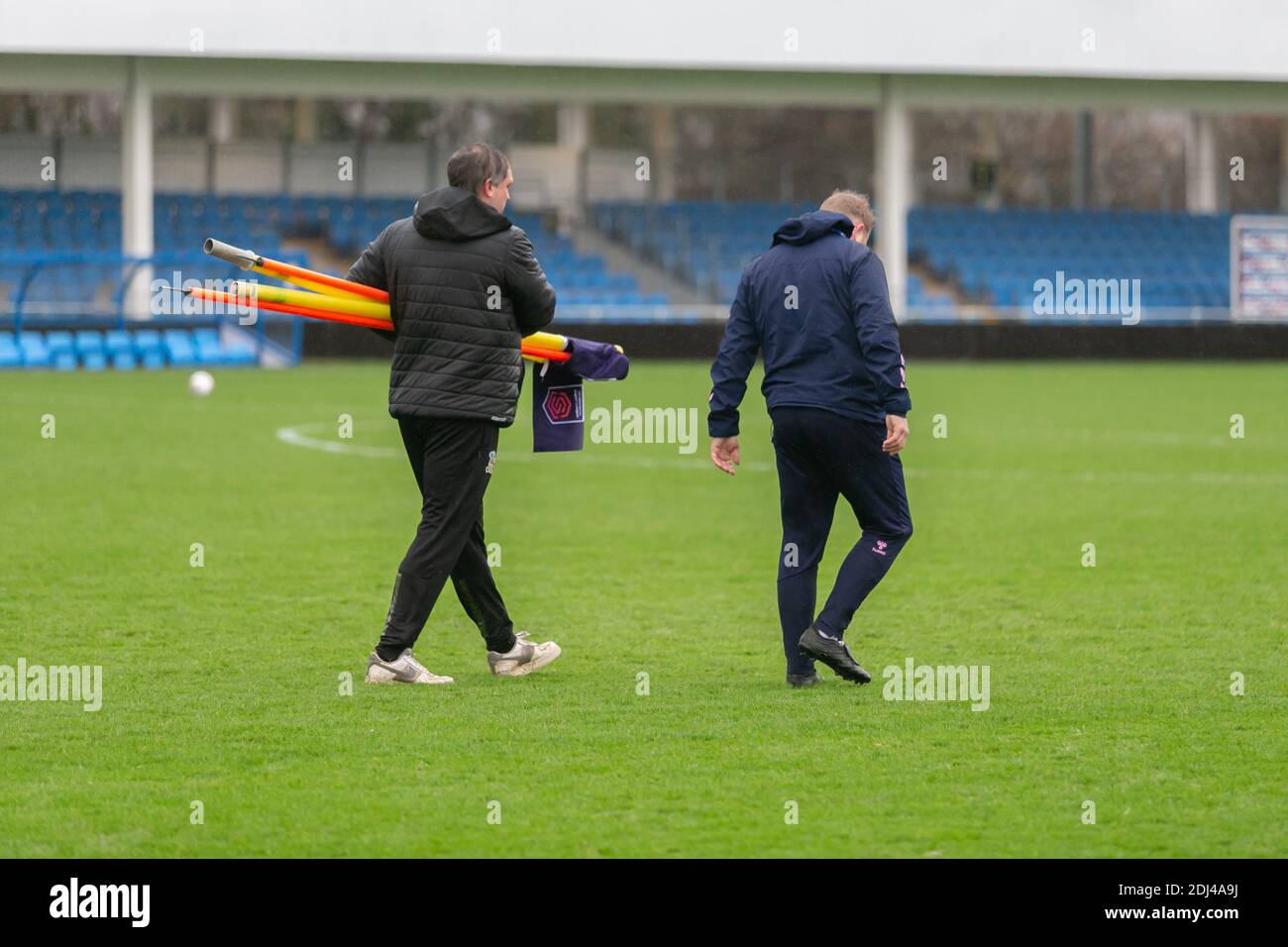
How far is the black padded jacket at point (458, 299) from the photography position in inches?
300

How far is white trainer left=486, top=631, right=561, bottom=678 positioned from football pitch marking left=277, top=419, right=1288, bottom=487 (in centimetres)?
955

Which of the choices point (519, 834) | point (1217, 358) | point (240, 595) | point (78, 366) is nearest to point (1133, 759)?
point (519, 834)

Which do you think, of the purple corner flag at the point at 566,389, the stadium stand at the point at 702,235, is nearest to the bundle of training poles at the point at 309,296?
the purple corner flag at the point at 566,389

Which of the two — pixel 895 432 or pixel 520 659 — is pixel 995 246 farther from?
pixel 895 432

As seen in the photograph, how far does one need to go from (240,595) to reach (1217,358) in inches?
1319

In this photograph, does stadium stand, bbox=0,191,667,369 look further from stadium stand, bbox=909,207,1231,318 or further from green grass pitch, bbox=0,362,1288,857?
green grass pitch, bbox=0,362,1288,857

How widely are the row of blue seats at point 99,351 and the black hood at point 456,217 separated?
27750 millimetres

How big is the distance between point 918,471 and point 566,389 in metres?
9.93

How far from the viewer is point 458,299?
25.1 ft

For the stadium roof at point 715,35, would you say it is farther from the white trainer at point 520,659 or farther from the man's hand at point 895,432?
the man's hand at point 895,432

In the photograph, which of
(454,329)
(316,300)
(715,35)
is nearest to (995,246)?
(715,35)

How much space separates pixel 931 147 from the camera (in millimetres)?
67688
